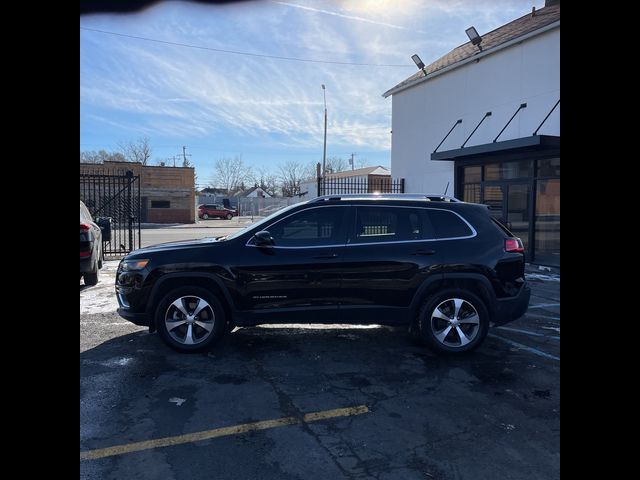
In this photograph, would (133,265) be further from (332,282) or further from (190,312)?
(332,282)

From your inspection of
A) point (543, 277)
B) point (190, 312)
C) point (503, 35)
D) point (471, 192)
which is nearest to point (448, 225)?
point (190, 312)

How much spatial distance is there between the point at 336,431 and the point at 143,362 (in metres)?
2.52

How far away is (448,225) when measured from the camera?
529 cm

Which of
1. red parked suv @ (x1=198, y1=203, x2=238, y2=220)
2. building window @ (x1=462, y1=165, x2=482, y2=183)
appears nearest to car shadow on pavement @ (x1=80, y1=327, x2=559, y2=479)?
building window @ (x1=462, y1=165, x2=482, y2=183)

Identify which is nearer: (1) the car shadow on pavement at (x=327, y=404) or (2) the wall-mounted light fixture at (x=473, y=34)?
(2) the wall-mounted light fixture at (x=473, y=34)

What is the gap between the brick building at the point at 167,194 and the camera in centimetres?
3659

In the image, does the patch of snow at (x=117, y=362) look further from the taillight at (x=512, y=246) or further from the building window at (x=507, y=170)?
the building window at (x=507, y=170)

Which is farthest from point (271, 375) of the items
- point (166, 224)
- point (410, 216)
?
point (166, 224)

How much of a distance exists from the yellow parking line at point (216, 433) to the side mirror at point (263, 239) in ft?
6.56

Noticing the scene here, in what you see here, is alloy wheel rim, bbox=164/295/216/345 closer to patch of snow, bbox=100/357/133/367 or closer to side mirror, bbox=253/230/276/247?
patch of snow, bbox=100/357/133/367

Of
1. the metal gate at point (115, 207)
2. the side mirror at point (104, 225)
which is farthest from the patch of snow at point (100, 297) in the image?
the metal gate at point (115, 207)
